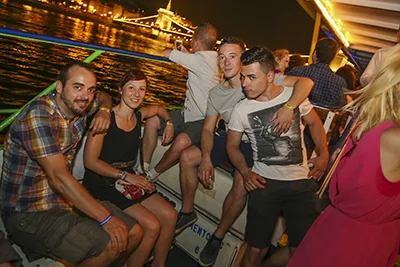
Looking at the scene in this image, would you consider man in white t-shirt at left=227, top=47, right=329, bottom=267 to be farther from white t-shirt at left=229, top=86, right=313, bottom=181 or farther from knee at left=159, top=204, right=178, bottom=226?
knee at left=159, top=204, right=178, bottom=226

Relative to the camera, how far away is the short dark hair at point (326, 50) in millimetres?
3465

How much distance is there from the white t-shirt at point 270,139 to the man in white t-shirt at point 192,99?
2.43ft

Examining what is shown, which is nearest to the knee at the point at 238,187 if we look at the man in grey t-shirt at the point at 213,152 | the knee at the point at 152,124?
the man in grey t-shirt at the point at 213,152

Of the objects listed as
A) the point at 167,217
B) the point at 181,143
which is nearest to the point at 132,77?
the point at 181,143

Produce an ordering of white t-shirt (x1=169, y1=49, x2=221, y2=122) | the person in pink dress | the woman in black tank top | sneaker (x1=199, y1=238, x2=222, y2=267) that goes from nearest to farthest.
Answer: the person in pink dress
the woman in black tank top
sneaker (x1=199, y1=238, x2=222, y2=267)
white t-shirt (x1=169, y1=49, x2=221, y2=122)

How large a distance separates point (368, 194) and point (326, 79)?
2.48m

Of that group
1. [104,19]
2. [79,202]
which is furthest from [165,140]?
[104,19]

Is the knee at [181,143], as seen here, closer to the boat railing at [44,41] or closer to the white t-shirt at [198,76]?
the white t-shirt at [198,76]

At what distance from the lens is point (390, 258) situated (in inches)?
63.0

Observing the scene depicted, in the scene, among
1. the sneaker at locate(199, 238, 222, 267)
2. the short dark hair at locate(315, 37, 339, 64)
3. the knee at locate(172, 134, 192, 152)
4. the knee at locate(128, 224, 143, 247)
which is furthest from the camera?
the short dark hair at locate(315, 37, 339, 64)

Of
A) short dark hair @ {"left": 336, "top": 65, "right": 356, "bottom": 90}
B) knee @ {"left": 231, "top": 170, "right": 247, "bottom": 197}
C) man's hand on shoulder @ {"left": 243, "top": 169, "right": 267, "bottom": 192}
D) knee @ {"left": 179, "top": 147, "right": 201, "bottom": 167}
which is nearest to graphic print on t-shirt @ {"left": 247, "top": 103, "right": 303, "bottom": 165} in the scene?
man's hand on shoulder @ {"left": 243, "top": 169, "right": 267, "bottom": 192}

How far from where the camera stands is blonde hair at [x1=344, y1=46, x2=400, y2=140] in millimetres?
1308

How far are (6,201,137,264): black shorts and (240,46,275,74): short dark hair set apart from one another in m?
1.68

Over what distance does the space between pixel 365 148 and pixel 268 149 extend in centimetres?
116
